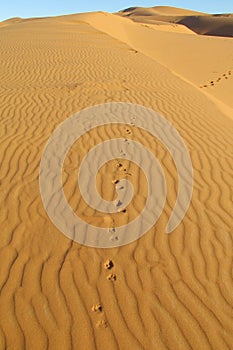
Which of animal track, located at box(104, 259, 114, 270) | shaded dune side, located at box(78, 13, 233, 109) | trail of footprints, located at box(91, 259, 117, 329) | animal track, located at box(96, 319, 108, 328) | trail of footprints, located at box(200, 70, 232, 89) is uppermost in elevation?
shaded dune side, located at box(78, 13, 233, 109)

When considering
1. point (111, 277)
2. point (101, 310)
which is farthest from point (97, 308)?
point (111, 277)

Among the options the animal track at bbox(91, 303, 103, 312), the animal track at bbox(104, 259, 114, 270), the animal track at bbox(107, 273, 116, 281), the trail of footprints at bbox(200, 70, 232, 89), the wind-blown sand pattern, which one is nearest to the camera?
the wind-blown sand pattern

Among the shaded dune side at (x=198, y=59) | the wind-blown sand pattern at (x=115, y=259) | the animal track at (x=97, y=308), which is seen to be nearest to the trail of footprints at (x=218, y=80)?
the shaded dune side at (x=198, y=59)

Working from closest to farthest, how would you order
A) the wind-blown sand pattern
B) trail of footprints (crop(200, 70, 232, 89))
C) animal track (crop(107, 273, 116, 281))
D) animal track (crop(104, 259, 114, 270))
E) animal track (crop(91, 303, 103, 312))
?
the wind-blown sand pattern → animal track (crop(91, 303, 103, 312)) → animal track (crop(107, 273, 116, 281)) → animal track (crop(104, 259, 114, 270)) → trail of footprints (crop(200, 70, 232, 89))

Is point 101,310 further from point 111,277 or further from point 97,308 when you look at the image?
point 111,277

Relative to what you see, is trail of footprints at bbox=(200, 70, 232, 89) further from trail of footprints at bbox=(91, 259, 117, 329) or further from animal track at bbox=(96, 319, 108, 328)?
animal track at bbox=(96, 319, 108, 328)

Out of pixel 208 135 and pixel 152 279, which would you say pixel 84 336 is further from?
pixel 208 135

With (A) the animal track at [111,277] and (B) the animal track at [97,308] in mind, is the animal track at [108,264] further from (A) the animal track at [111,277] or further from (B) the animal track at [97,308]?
(B) the animal track at [97,308]

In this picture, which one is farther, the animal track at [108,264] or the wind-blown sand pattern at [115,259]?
the animal track at [108,264]

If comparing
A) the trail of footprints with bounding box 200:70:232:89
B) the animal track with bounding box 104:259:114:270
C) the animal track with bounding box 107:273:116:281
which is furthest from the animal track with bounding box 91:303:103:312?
the trail of footprints with bounding box 200:70:232:89

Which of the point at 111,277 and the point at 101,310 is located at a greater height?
the point at 111,277

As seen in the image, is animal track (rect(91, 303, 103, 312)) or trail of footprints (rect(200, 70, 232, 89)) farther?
trail of footprints (rect(200, 70, 232, 89))

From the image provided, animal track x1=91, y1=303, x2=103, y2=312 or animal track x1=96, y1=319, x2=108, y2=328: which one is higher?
animal track x1=91, y1=303, x2=103, y2=312
